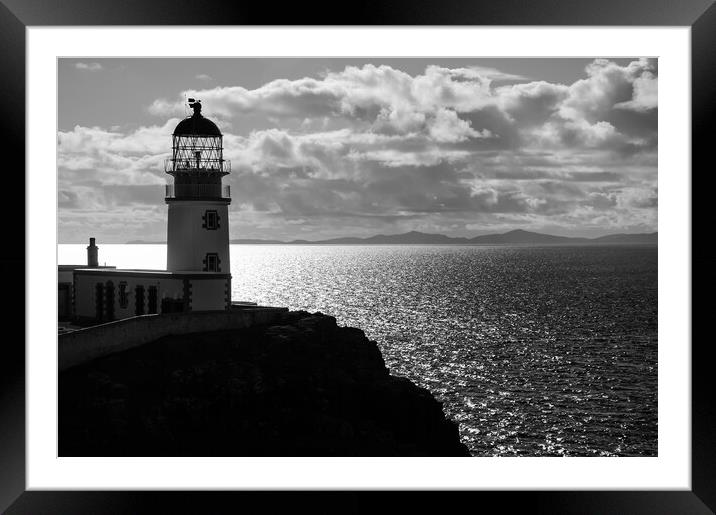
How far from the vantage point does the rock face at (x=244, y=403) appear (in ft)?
60.7

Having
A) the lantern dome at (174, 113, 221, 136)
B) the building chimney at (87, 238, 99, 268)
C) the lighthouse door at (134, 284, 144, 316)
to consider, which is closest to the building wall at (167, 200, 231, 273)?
the lighthouse door at (134, 284, 144, 316)

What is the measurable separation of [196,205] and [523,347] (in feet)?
105

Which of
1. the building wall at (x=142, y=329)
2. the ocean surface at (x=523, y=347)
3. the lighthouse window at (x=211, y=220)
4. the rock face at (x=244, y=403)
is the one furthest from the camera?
the ocean surface at (x=523, y=347)

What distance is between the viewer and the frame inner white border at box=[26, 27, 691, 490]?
934 cm

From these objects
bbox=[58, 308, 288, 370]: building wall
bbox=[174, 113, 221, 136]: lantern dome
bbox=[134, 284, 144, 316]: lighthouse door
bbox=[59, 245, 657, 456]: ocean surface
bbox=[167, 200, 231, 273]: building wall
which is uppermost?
bbox=[174, 113, 221, 136]: lantern dome

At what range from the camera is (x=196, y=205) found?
26.1m

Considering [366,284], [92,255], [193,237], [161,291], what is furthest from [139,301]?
[366,284]

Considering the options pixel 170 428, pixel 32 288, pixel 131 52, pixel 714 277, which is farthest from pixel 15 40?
pixel 170 428

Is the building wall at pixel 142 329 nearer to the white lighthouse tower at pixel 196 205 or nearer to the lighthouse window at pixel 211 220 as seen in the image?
the white lighthouse tower at pixel 196 205

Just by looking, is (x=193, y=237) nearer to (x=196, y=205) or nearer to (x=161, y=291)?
(x=196, y=205)

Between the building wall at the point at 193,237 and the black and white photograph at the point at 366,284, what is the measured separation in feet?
0.25

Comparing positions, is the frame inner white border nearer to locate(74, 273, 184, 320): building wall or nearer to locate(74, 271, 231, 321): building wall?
locate(74, 271, 231, 321): building wall

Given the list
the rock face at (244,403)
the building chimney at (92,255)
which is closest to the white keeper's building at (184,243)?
the rock face at (244,403)

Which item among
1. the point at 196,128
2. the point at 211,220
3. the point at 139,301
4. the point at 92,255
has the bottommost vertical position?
the point at 139,301
